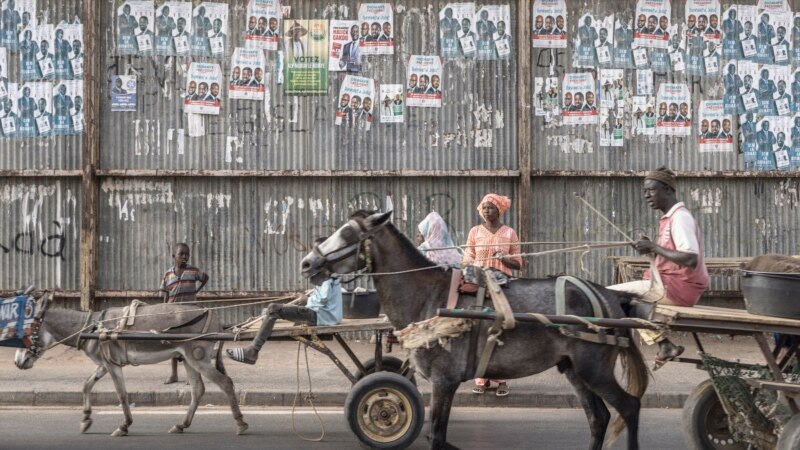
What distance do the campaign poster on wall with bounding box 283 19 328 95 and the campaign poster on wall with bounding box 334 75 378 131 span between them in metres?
0.32

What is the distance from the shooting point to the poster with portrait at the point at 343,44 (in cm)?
1394

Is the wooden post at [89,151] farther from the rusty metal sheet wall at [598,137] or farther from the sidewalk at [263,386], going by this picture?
the rusty metal sheet wall at [598,137]

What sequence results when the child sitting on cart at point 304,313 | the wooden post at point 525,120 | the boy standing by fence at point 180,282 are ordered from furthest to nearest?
the wooden post at point 525,120
the boy standing by fence at point 180,282
the child sitting on cart at point 304,313

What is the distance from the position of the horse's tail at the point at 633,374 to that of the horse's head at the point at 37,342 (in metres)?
4.86

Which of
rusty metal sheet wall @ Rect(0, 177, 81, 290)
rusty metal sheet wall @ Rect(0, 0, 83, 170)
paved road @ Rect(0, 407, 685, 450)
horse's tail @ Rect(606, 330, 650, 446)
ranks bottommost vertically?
paved road @ Rect(0, 407, 685, 450)

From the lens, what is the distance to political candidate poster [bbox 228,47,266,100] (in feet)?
45.6

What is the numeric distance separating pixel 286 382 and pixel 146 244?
12.3ft

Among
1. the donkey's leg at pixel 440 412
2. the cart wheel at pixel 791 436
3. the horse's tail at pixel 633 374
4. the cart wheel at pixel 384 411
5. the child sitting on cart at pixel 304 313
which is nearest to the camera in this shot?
the cart wheel at pixel 791 436

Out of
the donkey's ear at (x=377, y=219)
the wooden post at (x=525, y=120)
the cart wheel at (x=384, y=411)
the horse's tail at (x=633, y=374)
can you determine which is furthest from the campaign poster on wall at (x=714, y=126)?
the donkey's ear at (x=377, y=219)

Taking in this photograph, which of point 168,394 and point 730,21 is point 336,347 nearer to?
point 168,394

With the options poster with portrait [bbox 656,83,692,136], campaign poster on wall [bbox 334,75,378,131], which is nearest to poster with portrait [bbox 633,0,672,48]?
poster with portrait [bbox 656,83,692,136]

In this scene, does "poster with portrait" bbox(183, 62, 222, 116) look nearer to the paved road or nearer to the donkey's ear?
the paved road

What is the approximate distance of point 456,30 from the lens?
13938mm

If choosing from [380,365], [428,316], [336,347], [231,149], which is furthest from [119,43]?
[428,316]
